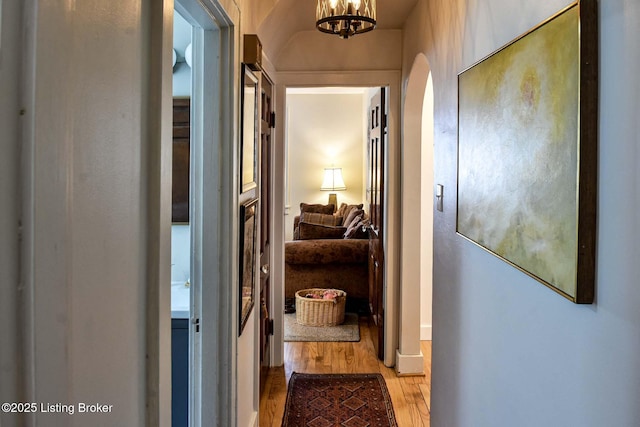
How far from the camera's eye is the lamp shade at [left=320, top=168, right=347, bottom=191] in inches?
311

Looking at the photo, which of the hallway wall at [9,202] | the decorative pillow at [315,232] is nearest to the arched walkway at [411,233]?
the decorative pillow at [315,232]

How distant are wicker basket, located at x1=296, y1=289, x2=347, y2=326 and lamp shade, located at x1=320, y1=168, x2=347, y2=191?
3.36 m

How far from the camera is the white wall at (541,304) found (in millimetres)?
832

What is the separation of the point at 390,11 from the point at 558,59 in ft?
7.59

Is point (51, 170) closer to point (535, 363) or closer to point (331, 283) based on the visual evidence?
point (535, 363)

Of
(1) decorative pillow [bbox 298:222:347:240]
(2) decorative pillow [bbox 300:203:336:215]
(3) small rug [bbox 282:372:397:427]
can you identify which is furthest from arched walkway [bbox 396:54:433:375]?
(2) decorative pillow [bbox 300:203:336:215]

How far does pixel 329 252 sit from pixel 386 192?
58.5 inches

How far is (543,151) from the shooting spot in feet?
3.67

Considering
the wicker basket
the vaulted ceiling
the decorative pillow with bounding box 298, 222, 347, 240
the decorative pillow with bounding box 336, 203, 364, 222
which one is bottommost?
the wicker basket

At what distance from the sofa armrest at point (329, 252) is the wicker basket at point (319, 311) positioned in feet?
1.37

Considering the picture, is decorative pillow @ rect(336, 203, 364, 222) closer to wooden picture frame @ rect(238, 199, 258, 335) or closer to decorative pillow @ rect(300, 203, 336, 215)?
decorative pillow @ rect(300, 203, 336, 215)


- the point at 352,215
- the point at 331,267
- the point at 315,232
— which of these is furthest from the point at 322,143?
the point at 331,267

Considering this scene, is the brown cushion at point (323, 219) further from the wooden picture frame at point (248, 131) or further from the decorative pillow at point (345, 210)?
the wooden picture frame at point (248, 131)

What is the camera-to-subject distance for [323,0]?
7.17ft
